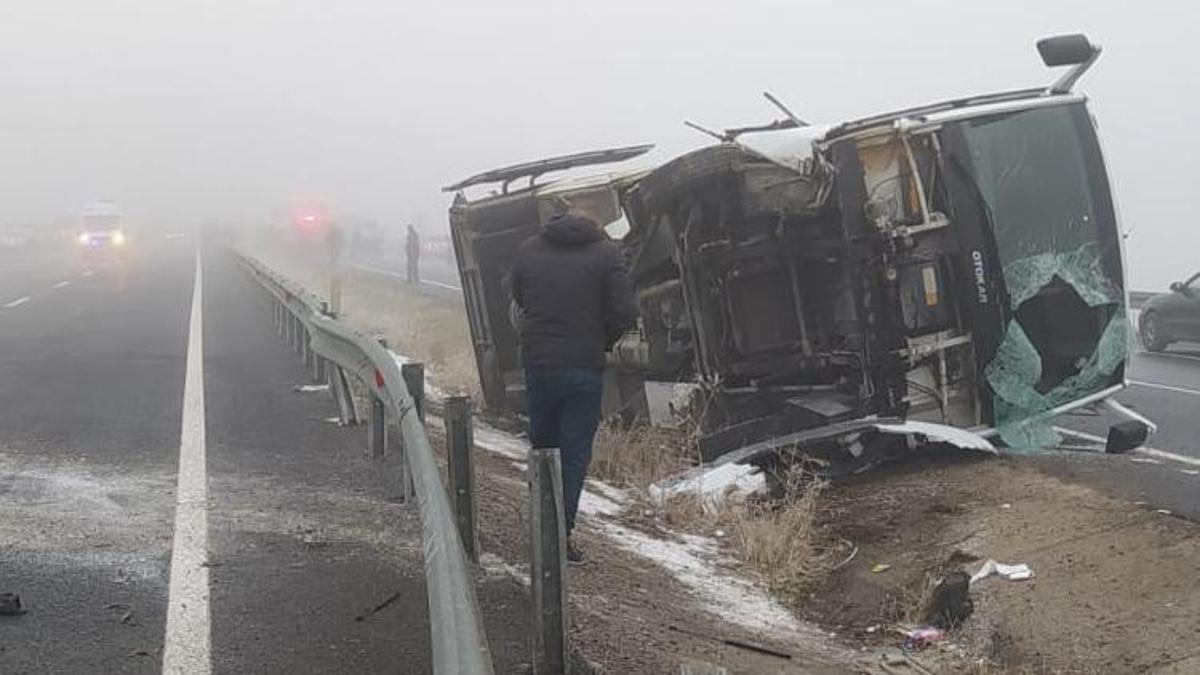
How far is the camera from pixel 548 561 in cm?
421

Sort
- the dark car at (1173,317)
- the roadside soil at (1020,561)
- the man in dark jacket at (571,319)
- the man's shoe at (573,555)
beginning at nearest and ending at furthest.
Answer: the roadside soil at (1020,561) < the man in dark jacket at (571,319) < the man's shoe at (573,555) < the dark car at (1173,317)

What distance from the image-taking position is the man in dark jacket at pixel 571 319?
5723 millimetres

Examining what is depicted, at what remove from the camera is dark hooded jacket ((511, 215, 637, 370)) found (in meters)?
5.72

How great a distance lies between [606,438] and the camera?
30.6ft

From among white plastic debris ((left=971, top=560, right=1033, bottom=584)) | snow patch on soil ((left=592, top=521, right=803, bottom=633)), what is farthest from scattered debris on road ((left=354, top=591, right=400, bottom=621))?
white plastic debris ((left=971, top=560, right=1033, bottom=584))

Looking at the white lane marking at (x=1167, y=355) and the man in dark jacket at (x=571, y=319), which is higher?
the man in dark jacket at (x=571, y=319)

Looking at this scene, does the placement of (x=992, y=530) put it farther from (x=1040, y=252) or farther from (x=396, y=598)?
(x=396, y=598)

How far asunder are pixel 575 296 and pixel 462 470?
0.96m

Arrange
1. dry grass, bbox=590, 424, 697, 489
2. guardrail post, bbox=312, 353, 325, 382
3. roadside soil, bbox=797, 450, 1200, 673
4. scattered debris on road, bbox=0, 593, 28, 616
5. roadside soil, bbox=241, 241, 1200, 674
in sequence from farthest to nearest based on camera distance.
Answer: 1. guardrail post, bbox=312, 353, 325, 382
2. dry grass, bbox=590, 424, 697, 489
3. roadside soil, bbox=797, 450, 1200, 673
4. roadside soil, bbox=241, 241, 1200, 674
5. scattered debris on road, bbox=0, 593, 28, 616

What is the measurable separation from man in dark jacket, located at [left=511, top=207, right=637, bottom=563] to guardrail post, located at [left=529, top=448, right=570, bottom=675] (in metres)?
1.37

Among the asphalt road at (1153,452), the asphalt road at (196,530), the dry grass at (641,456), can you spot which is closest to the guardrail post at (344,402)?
the asphalt road at (196,530)

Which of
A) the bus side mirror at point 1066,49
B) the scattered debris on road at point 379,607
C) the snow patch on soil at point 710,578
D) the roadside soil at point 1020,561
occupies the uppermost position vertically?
the bus side mirror at point 1066,49

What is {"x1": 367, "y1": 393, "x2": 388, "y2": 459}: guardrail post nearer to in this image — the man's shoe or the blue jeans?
the blue jeans

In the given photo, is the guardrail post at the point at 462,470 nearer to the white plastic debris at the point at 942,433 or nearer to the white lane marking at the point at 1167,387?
the white plastic debris at the point at 942,433
